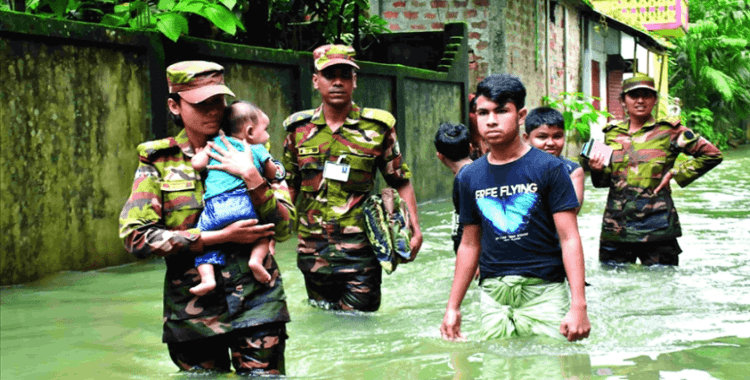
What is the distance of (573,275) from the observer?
4066 mm

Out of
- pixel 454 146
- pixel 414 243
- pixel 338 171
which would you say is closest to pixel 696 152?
pixel 454 146

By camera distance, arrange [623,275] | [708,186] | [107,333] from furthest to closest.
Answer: [708,186]
[623,275]
[107,333]

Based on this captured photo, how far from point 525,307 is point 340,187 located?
2.00 meters

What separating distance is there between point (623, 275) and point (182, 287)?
15.6 ft

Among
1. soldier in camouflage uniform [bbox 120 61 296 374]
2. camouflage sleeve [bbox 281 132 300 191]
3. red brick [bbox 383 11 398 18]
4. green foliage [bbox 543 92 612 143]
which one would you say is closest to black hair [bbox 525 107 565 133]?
camouflage sleeve [bbox 281 132 300 191]

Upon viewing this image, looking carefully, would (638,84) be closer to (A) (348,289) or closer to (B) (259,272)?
(A) (348,289)

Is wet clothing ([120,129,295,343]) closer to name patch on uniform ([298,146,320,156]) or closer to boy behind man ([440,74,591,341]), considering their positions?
boy behind man ([440,74,591,341])

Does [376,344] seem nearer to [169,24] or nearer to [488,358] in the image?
[488,358]

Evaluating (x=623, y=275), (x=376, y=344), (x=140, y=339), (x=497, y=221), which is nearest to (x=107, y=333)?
(x=140, y=339)

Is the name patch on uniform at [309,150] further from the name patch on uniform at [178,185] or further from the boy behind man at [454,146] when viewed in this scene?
the name patch on uniform at [178,185]

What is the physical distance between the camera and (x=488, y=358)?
5055 millimetres

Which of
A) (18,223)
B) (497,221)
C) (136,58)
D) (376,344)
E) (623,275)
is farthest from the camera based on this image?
(136,58)

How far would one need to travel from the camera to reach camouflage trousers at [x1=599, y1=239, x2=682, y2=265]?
7656 millimetres

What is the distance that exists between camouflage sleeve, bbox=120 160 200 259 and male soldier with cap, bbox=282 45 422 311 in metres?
2.17
